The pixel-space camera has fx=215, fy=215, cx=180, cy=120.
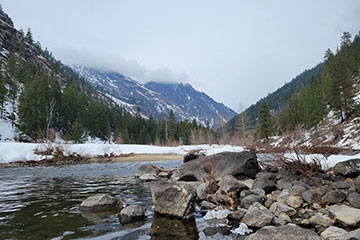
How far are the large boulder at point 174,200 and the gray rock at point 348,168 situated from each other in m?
5.39

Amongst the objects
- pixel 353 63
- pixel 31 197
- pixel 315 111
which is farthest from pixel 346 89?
pixel 31 197

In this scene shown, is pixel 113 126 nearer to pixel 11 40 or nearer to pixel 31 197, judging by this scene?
pixel 11 40

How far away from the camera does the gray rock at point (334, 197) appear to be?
5.93 metres

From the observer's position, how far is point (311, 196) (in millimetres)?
6105

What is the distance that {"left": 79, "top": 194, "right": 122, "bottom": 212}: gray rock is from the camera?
272 inches

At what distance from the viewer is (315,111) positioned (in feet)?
176

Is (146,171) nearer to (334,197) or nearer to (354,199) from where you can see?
(334,197)

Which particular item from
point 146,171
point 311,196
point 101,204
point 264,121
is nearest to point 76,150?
point 146,171

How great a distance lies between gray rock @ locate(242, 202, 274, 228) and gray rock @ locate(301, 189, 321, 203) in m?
1.74

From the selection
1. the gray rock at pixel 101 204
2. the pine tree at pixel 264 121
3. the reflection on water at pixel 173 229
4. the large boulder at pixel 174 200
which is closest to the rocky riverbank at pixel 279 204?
the large boulder at pixel 174 200

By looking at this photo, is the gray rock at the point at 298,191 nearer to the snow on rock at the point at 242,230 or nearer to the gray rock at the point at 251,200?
the gray rock at the point at 251,200

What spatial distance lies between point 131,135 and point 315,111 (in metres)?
60.3

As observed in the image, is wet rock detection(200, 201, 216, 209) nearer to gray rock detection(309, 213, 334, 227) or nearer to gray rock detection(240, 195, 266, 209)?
gray rock detection(240, 195, 266, 209)

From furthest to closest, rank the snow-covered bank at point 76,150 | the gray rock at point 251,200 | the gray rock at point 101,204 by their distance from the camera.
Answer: the snow-covered bank at point 76,150
the gray rock at point 101,204
the gray rock at point 251,200
